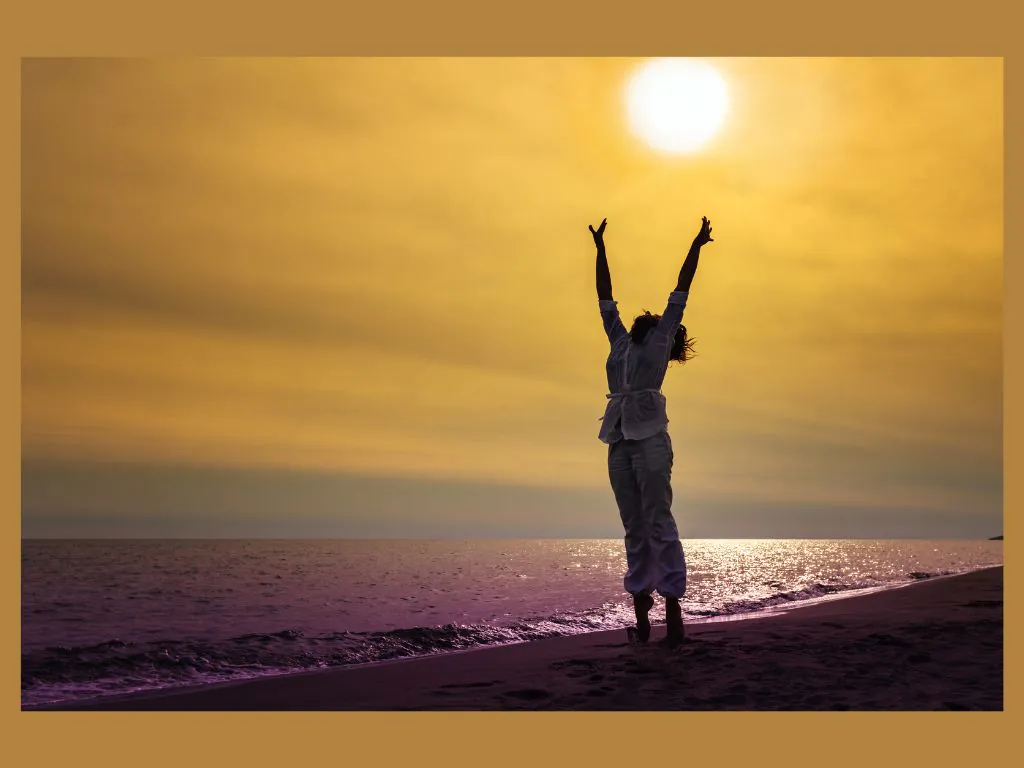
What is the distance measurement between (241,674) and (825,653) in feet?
19.3

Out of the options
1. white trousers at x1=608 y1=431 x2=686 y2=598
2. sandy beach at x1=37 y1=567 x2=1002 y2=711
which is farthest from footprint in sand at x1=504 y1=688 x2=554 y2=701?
white trousers at x1=608 y1=431 x2=686 y2=598

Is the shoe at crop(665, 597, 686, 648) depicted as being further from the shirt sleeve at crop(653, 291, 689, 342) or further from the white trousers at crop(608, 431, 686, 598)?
the shirt sleeve at crop(653, 291, 689, 342)

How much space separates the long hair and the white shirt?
0.08m

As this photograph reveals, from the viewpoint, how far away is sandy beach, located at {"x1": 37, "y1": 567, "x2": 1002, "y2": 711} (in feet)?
18.3

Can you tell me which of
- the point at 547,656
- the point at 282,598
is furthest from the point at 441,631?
the point at 282,598

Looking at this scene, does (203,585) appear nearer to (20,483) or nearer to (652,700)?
(20,483)

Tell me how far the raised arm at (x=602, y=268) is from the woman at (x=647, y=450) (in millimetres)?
403

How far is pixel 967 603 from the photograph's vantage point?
34.7 ft

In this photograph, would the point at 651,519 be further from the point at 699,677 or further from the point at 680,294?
the point at 680,294

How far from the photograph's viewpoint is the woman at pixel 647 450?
703cm

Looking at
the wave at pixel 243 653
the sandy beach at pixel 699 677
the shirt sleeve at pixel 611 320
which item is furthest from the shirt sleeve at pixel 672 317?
the wave at pixel 243 653

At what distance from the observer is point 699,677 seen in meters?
6.05

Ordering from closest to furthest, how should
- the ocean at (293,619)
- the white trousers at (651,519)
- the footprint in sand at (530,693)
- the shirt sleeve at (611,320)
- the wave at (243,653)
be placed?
the footprint in sand at (530,693) < the white trousers at (651,519) < the shirt sleeve at (611,320) < the wave at (243,653) < the ocean at (293,619)

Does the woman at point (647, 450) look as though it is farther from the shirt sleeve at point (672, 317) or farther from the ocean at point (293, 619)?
the ocean at point (293, 619)
